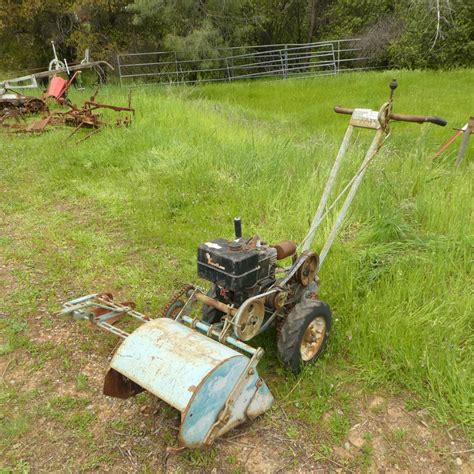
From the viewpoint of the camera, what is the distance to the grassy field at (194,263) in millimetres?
2807

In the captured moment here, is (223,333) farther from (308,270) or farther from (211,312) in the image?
(308,270)

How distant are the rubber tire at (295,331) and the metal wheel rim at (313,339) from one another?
112mm

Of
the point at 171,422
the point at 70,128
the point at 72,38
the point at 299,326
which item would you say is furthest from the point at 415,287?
the point at 72,38

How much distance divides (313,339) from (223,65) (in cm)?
1996

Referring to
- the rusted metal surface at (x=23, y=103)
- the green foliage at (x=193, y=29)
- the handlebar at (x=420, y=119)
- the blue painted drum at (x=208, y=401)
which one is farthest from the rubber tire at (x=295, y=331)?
the green foliage at (x=193, y=29)

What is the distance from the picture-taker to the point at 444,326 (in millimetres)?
3246

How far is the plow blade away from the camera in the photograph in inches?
86.8

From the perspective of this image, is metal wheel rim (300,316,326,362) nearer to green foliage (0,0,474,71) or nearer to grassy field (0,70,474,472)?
grassy field (0,70,474,472)

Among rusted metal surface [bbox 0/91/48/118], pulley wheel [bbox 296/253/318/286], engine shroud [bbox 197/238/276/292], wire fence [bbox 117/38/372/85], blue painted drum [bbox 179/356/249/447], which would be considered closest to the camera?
blue painted drum [bbox 179/356/249/447]

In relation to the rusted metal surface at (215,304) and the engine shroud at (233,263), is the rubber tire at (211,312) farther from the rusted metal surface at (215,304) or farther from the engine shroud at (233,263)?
the engine shroud at (233,263)

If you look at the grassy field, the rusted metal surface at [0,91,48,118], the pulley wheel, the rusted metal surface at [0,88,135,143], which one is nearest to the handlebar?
the pulley wheel

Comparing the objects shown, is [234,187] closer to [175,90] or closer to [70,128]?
[70,128]

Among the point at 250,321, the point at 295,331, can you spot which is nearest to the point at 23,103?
the point at 250,321

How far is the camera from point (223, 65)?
2119 cm
